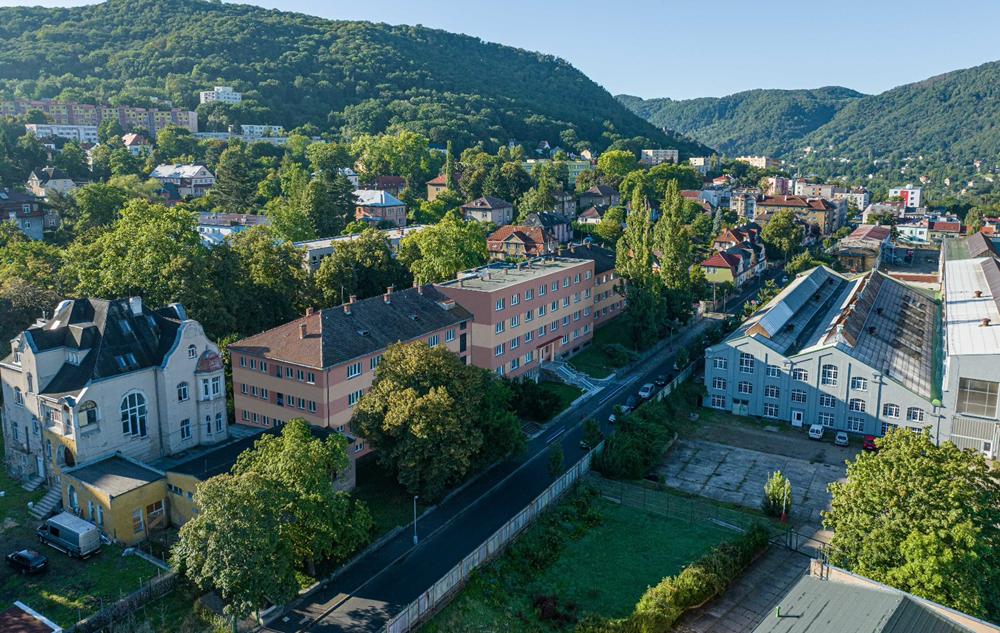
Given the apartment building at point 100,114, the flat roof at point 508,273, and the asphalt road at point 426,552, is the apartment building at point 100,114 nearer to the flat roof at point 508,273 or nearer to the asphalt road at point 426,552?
the flat roof at point 508,273

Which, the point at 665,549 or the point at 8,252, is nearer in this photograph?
the point at 665,549

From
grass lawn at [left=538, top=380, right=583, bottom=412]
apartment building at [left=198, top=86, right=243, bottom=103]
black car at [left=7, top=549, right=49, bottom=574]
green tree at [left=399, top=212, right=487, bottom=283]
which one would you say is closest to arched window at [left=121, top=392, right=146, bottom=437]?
black car at [left=7, top=549, right=49, bottom=574]

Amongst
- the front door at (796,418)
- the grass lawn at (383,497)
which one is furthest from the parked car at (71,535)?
the front door at (796,418)

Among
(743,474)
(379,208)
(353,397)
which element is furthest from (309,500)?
(379,208)

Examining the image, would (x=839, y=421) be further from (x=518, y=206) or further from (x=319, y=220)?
(x=518, y=206)

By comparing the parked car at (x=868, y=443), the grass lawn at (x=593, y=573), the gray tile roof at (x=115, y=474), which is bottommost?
the grass lawn at (x=593, y=573)

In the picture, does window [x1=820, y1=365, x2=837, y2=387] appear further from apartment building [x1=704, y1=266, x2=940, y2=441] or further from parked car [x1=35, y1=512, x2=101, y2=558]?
parked car [x1=35, y1=512, x2=101, y2=558]

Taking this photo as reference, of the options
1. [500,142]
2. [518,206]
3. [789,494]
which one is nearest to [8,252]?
[789,494]
